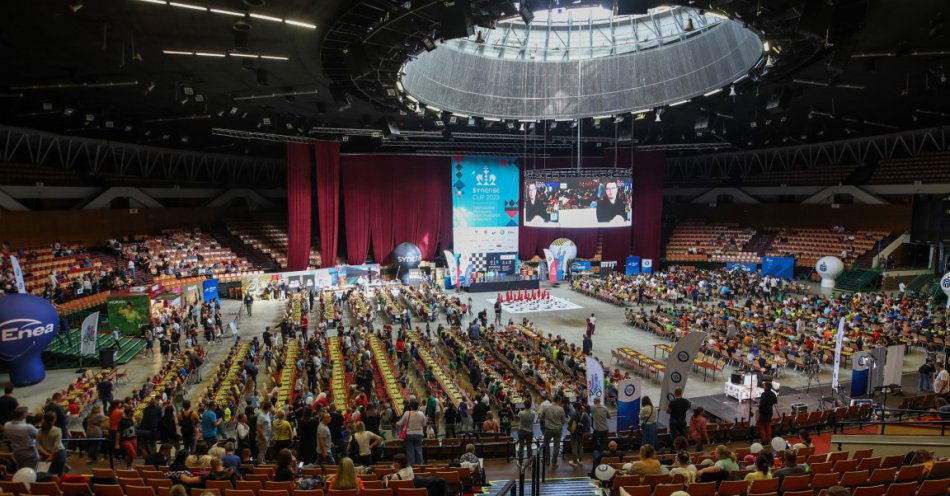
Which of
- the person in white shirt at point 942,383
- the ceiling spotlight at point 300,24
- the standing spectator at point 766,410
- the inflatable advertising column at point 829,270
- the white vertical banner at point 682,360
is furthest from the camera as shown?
the inflatable advertising column at point 829,270

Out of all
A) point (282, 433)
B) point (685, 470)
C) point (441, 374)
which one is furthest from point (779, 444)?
point (441, 374)

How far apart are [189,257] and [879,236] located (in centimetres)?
3904

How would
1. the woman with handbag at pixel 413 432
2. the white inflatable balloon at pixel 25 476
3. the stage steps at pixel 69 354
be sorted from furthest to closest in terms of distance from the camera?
the stage steps at pixel 69 354
the woman with handbag at pixel 413 432
the white inflatable balloon at pixel 25 476

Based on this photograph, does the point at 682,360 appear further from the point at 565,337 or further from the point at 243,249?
the point at 243,249

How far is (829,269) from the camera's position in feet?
96.3

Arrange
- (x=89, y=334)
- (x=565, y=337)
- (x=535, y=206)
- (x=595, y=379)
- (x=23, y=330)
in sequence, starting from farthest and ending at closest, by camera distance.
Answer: (x=535, y=206) < (x=565, y=337) < (x=89, y=334) < (x=23, y=330) < (x=595, y=379)

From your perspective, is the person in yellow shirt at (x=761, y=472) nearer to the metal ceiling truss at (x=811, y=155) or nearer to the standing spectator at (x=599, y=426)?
the standing spectator at (x=599, y=426)

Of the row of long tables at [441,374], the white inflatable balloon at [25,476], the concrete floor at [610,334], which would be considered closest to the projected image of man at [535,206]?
the concrete floor at [610,334]

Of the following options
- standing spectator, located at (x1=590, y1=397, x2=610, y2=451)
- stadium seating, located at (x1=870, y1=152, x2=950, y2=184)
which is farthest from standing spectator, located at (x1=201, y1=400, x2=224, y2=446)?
stadium seating, located at (x1=870, y1=152, x2=950, y2=184)

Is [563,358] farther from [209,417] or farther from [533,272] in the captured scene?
[533,272]

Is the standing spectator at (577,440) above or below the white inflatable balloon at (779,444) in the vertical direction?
below

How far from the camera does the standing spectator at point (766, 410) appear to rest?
9.84 meters

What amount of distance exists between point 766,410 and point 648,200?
28813 millimetres

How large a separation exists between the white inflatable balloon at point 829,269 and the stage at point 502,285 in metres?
15.7
